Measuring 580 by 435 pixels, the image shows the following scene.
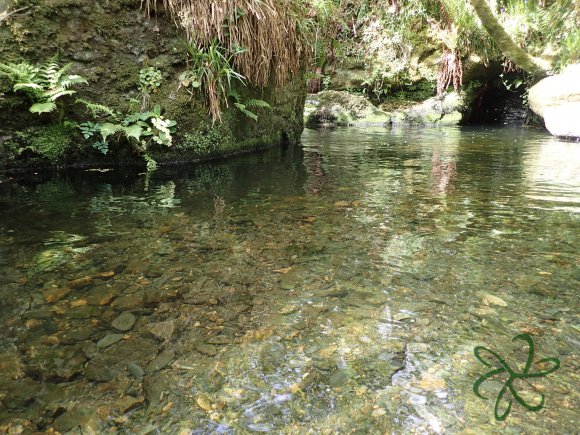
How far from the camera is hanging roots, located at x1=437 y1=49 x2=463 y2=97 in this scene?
1323 cm

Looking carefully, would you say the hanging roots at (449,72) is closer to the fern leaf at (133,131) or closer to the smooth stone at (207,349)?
the fern leaf at (133,131)

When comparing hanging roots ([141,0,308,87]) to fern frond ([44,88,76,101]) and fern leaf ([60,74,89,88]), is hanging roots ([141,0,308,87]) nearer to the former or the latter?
fern leaf ([60,74,89,88])

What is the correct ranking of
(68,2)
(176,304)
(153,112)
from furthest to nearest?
(153,112)
(68,2)
(176,304)

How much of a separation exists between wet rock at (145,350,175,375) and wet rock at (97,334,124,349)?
0.23 m

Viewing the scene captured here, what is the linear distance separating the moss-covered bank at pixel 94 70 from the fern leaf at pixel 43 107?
1.13 ft

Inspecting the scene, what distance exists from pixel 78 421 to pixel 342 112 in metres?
12.4

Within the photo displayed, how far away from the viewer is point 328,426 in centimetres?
133

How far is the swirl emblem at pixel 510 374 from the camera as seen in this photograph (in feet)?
Answer: 4.50

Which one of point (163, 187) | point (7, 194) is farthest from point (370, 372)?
point (7, 194)

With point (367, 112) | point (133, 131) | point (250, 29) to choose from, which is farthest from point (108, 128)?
point (367, 112)

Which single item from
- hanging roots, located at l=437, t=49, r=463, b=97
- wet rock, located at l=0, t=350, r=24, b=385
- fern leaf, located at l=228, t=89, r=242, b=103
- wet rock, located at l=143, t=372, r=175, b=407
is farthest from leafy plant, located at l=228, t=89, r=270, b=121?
hanging roots, located at l=437, t=49, r=463, b=97

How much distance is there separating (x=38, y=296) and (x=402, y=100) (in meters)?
14.0

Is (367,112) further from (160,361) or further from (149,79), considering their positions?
(160,361)

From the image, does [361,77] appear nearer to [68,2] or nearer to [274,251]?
[68,2]
